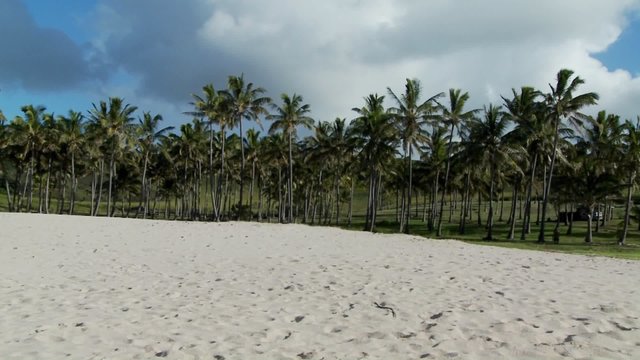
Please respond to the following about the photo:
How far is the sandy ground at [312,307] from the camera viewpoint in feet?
20.6

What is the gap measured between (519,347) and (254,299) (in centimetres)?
492

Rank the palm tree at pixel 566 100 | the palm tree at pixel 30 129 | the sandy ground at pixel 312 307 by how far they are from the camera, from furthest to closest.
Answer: the palm tree at pixel 30 129 < the palm tree at pixel 566 100 < the sandy ground at pixel 312 307

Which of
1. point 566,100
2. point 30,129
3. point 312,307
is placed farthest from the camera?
point 30,129

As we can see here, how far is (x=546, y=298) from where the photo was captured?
884 centimetres

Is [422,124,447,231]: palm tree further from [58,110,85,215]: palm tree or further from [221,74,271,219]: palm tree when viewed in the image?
[58,110,85,215]: palm tree

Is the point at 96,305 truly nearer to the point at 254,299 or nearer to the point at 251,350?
the point at 254,299

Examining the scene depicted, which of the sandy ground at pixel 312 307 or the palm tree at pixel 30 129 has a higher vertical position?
the palm tree at pixel 30 129

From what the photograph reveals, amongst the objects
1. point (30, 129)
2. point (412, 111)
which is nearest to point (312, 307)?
point (412, 111)

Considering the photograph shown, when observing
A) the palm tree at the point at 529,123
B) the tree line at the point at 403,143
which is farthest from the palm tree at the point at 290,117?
the palm tree at the point at 529,123

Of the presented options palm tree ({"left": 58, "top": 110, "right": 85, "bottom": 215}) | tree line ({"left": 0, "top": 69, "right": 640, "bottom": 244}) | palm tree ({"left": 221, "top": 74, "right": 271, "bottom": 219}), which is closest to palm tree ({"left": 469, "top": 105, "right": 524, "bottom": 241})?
tree line ({"left": 0, "top": 69, "right": 640, "bottom": 244})

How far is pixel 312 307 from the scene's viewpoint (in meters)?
8.57

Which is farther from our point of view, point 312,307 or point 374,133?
point 374,133

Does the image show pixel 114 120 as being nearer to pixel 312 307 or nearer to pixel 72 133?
pixel 72 133

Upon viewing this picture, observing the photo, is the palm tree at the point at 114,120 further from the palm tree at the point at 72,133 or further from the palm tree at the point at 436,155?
the palm tree at the point at 436,155
